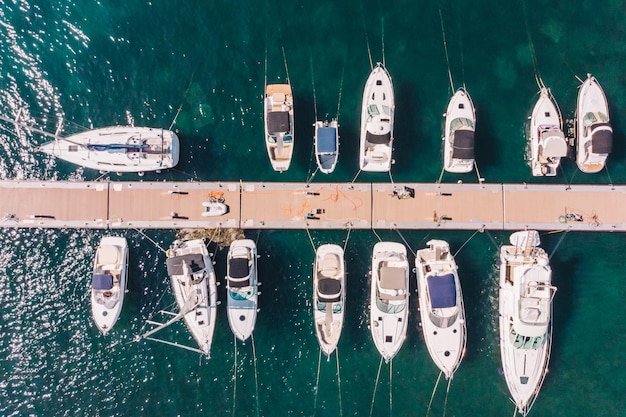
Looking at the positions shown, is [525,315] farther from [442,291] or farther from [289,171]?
[289,171]

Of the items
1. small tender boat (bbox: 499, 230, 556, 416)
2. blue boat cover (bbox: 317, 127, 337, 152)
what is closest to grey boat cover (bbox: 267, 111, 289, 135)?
blue boat cover (bbox: 317, 127, 337, 152)

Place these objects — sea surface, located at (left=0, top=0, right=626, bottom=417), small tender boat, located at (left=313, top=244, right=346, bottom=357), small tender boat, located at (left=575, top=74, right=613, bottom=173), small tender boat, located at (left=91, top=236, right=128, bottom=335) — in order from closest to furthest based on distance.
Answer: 1. small tender boat, located at (left=313, top=244, right=346, bottom=357)
2. small tender boat, located at (left=575, top=74, right=613, bottom=173)
3. small tender boat, located at (left=91, top=236, right=128, bottom=335)
4. sea surface, located at (left=0, top=0, right=626, bottom=417)

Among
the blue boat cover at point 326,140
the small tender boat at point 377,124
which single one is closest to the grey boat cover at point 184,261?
the blue boat cover at point 326,140

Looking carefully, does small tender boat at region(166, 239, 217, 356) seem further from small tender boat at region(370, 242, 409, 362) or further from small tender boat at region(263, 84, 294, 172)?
small tender boat at region(370, 242, 409, 362)

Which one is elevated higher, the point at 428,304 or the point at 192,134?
the point at 192,134

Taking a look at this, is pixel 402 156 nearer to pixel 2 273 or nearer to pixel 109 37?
pixel 109 37

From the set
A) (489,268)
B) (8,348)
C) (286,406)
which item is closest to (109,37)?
(8,348)

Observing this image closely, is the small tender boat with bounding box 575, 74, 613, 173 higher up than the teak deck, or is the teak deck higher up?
the small tender boat with bounding box 575, 74, 613, 173
